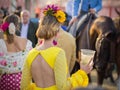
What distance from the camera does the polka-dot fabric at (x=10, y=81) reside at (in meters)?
4.75

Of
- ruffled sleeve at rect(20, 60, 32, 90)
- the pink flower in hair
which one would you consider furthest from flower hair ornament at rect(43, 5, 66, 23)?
the pink flower in hair

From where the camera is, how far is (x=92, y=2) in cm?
816

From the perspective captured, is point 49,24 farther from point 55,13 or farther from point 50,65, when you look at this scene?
point 50,65

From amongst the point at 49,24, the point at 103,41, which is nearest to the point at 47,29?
the point at 49,24

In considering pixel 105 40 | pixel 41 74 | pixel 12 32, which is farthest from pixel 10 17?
pixel 105 40

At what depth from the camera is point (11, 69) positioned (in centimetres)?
479

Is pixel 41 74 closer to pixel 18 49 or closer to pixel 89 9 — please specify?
pixel 18 49

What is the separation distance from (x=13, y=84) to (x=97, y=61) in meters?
2.89

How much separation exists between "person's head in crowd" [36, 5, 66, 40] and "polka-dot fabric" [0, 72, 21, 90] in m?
1.37

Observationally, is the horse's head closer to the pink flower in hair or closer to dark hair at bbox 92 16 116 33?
dark hair at bbox 92 16 116 33

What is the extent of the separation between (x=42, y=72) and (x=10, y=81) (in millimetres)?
1448

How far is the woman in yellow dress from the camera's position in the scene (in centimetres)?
334

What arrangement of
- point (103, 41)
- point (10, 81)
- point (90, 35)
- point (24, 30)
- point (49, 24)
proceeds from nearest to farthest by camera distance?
point (49, 24), point (10, 81), point (103, 41), point (90, 35), point (24, 30)

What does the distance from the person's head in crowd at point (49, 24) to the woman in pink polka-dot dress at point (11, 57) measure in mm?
1099
